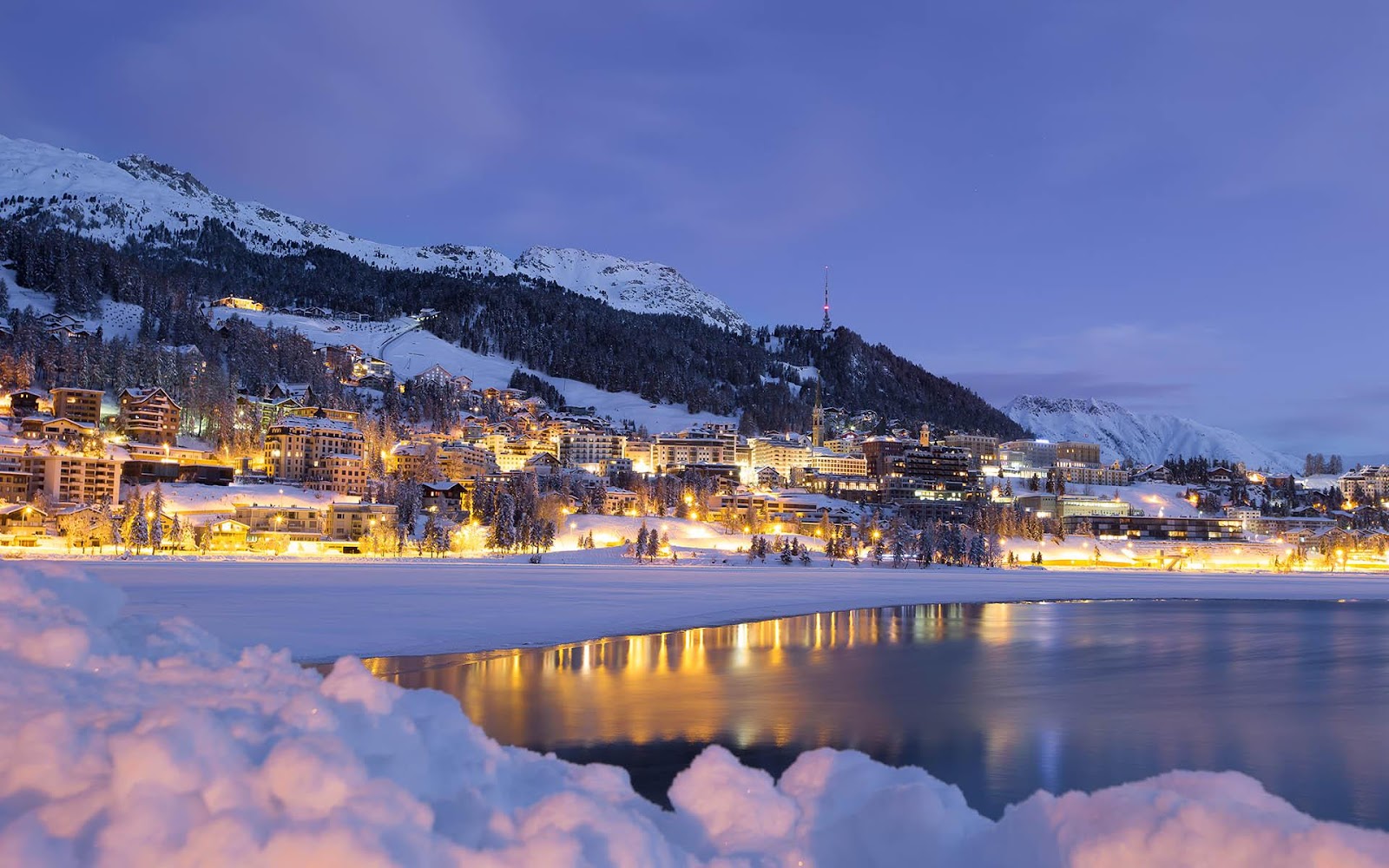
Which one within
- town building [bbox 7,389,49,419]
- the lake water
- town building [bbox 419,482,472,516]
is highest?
town building [bbox 7,389,49,419]

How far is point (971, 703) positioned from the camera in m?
23.8

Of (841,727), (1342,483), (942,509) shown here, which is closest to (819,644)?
(841,727)

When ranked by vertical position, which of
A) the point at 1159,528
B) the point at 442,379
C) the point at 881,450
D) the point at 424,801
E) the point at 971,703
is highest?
the point at 442,379

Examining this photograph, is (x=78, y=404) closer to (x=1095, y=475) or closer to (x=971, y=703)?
(x=971, y=703)

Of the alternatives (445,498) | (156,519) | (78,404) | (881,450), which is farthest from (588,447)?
(156,519)

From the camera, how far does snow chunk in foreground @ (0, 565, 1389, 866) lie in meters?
4.39

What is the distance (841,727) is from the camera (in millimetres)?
19984

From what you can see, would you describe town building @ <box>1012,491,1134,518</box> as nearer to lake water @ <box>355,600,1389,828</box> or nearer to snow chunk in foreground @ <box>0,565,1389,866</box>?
lake water @ <box>355,600,1389,828</box>

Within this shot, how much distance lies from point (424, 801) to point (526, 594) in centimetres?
3972

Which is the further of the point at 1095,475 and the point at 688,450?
the point at 1095,475

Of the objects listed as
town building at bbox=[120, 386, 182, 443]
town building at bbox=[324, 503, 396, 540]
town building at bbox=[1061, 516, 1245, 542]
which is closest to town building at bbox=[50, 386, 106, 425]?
town building at bbox=[120, 386, 182, 443]

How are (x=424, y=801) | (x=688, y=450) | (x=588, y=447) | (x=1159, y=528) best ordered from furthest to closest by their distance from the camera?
(x=688, y=450), (x=588, y=447), (x=1159, y=528), (x=424, y=801)

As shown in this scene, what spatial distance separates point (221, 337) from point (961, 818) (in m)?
169

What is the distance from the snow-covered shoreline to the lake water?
8.44 feet
